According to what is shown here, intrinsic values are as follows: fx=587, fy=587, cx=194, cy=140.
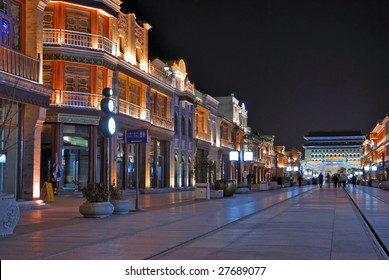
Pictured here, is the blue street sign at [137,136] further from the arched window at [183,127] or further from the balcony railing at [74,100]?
the arched window at [183,127]

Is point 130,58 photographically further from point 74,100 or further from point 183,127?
point 183,127

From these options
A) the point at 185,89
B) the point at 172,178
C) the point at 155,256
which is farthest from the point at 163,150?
the point at 155,256

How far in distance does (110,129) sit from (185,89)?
3767 cm

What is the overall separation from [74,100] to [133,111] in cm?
726

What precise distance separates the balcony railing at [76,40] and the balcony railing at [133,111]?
13.3 ft

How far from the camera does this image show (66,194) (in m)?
35.8

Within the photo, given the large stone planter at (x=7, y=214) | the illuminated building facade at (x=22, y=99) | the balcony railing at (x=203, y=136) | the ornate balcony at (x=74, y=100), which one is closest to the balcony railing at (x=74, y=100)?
the ornate balcony at (x=74, y=100)

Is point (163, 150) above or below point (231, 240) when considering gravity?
above

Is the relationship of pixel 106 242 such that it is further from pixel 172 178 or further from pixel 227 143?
pixel 227 143

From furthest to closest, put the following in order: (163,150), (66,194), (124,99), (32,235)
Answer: (163,150) → (124,99) → (66,194) → (32,235)

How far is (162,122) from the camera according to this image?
50500 mm

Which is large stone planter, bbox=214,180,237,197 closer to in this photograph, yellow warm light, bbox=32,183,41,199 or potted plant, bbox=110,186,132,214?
yellow warm light, bbox=32,183,41,199

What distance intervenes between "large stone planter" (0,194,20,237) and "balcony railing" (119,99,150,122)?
27418mm

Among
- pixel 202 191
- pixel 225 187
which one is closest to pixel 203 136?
pixel 225 187
